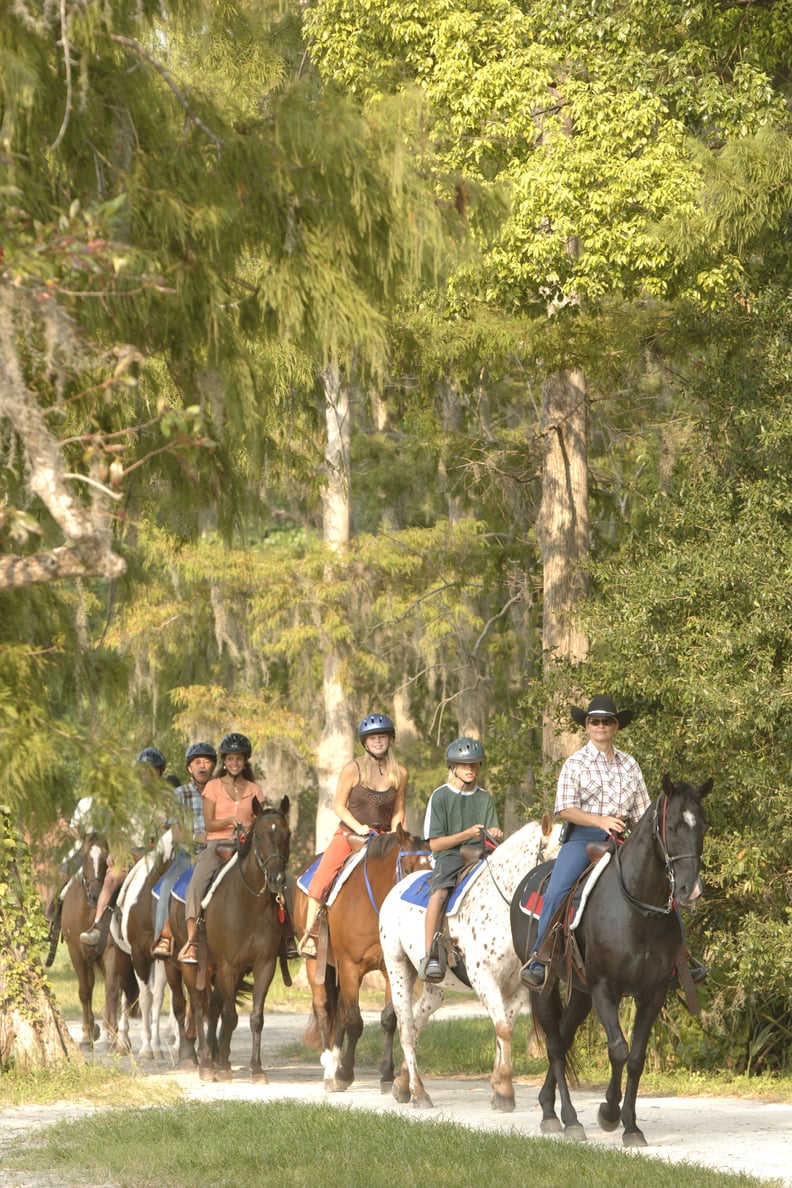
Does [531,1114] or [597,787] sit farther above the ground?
[597,787]

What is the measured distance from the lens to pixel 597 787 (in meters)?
11.1

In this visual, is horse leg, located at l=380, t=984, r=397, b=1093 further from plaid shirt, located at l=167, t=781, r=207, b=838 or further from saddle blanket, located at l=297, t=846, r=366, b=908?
plaid shirt, located at l=167, t=781, r=207, b=838

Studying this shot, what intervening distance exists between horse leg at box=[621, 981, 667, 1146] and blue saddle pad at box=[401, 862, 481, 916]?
193cm

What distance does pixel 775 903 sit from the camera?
13461mm

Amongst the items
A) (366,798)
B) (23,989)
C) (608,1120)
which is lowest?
(608,1120)

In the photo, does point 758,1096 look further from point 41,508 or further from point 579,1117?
point 41,508

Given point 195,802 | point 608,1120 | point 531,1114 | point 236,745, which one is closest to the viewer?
point 608,1120

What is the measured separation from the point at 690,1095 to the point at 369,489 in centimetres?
1775

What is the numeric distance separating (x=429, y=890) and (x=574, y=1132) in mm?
2289

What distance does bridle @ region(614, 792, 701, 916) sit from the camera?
1018 cm

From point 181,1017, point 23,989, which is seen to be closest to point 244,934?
point 23,989

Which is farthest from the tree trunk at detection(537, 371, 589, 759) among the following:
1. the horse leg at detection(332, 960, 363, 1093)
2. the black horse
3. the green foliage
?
the green foliage

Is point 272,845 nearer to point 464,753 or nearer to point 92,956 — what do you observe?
point 464,753

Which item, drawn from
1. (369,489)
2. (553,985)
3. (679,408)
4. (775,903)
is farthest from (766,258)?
(369,489)
